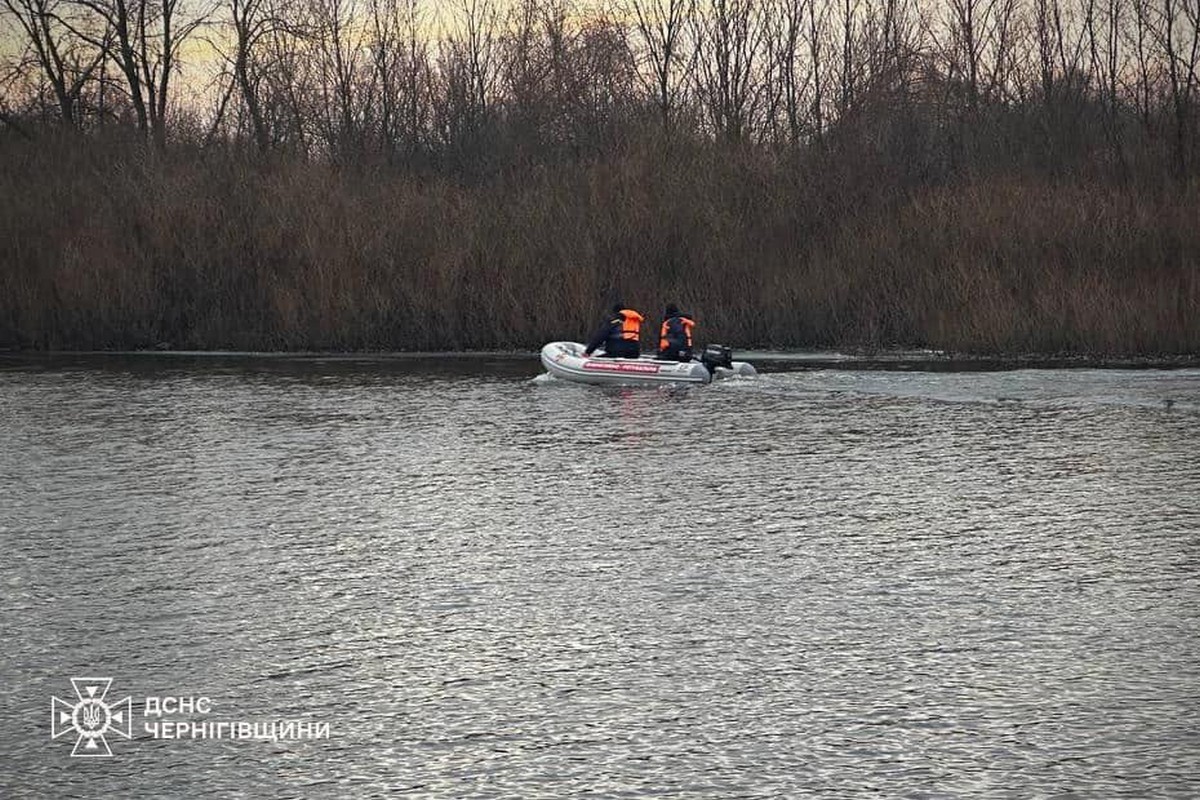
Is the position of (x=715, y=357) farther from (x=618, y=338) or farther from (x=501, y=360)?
(x=501, y=360)

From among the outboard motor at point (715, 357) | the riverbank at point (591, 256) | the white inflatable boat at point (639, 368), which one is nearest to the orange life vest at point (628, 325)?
the white inflatable boat at point (639, 368)

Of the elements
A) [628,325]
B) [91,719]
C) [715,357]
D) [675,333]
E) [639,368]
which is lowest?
[91,719]

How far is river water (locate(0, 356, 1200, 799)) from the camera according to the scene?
A: 20.4ft

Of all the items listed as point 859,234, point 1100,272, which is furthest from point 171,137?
point 1100,272

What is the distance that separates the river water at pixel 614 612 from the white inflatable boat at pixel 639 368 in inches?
277

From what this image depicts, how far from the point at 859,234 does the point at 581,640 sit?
2952 centimetres

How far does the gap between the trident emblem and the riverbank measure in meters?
25.6

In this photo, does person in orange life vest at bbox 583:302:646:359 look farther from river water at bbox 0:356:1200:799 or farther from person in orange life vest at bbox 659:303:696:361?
river water at bbox 0:356:1200:799

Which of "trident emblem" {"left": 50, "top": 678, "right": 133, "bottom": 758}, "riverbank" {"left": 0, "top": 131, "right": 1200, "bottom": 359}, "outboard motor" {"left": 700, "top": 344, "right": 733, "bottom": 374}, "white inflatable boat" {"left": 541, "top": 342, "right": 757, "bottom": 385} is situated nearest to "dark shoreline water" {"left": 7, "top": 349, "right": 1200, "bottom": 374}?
"riverbank" {"left": 0, "top": 131, "right": 1200, "bottom": 359}

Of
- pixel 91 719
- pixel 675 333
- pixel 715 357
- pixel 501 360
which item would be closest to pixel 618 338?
pixel 675 333

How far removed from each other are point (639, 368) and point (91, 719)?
2012cm

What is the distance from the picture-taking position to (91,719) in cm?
683

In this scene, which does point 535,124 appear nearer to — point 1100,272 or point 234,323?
point 234,323

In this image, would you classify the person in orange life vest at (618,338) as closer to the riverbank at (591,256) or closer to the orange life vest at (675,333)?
the orange life vest at (675,333)
